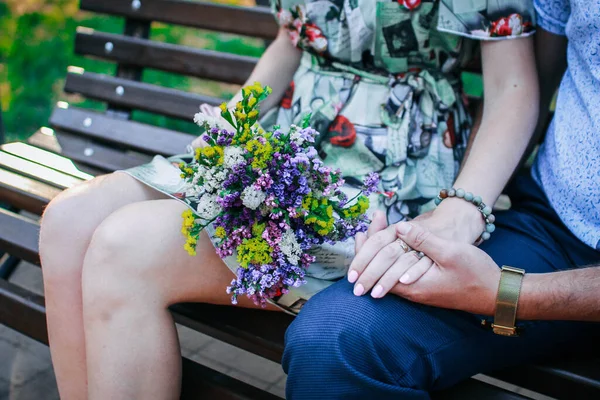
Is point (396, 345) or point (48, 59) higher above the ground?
point (396, 345)

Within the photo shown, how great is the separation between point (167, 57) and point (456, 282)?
2046 mm

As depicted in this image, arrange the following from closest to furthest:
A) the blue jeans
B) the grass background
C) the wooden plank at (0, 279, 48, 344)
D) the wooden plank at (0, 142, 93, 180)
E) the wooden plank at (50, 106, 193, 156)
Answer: the blue jeans, the wooden plank at (0, 279, 48, 344), the wooden plank at (0, 142, 93, 180), the wooden plank at (50, 106, 193, 156), the grass background

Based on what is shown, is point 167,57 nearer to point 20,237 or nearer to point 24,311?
point 20,237

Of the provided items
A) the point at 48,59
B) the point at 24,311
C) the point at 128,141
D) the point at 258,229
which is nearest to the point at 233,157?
the point at 258,229

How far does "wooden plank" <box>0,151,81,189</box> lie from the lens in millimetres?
2557

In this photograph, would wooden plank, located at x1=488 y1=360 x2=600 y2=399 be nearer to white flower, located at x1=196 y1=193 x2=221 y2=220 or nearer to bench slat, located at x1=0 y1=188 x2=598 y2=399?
bench slat, located at x1=0 y1=188 x2=598 y2=399

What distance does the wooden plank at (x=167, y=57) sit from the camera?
2.89 meters

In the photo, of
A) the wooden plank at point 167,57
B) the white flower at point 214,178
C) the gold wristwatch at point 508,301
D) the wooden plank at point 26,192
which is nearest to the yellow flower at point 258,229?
the white flower at point 214,178

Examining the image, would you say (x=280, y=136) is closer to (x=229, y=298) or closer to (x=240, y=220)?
(x=240, y=220)

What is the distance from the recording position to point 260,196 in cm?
140

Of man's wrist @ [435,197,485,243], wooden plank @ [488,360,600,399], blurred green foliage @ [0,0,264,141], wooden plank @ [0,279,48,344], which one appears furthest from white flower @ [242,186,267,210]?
blurred green foliage @ [0,0,264,141]

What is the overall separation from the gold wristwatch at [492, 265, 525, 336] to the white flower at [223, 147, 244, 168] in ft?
1.91

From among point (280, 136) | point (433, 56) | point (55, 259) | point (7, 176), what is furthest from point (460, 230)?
point (7, 176)

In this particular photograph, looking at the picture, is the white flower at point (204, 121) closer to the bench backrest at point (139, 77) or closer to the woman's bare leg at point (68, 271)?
the woman's bare leg at point (68, 271)
